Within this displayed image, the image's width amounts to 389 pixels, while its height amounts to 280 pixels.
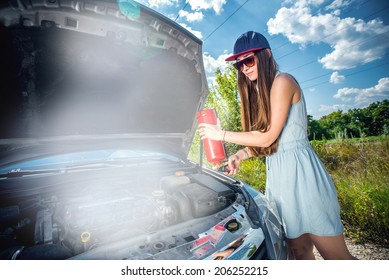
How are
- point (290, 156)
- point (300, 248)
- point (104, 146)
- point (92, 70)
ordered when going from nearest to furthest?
point (290, 156)
point (300, 248)
point (92, 70)
point (104, 146)

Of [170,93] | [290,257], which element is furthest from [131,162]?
[290,257]

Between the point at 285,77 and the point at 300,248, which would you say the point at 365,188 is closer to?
the point at 300,248

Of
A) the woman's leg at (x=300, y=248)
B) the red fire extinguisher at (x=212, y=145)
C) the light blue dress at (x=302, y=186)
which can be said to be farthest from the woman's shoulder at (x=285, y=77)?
the woman's leg at (x=300, y=248)

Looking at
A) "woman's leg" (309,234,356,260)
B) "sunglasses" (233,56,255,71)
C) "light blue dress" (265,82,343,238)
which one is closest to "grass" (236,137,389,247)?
"woman's leg" (309,234,356,260)

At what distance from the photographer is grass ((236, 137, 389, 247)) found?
2447mm

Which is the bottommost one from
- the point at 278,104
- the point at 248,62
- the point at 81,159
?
the point at 81,159

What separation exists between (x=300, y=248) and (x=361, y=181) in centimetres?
249

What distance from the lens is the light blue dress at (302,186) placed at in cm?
116

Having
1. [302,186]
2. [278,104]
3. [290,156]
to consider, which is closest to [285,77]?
[278,104]

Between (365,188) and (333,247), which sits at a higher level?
(333,247)

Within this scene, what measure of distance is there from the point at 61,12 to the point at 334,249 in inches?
85.2

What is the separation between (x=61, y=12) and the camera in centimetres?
119

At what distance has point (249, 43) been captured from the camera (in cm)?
124

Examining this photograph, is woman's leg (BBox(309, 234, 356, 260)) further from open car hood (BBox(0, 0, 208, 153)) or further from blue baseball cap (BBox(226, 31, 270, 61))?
open car hood (BBox(0, 0, 208, 153))
